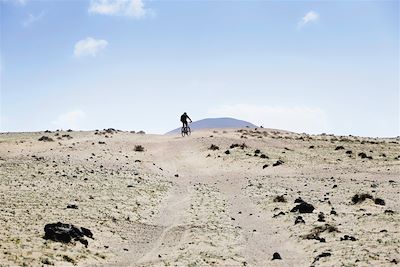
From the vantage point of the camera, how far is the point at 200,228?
23.1 metres

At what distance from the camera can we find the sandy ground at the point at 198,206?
1792cm

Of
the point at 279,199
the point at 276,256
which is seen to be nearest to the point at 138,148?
the point at 279,199

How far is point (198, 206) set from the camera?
29078 millimetres

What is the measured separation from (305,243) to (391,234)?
3.75 meters

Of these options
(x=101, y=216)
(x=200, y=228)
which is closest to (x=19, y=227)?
(x=101, y=216)

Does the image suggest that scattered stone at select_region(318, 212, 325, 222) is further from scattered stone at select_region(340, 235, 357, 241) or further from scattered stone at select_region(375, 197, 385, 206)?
scattered stone at select_region(375, 197, 385, 206)

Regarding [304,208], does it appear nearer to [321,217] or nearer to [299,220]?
[321,217]

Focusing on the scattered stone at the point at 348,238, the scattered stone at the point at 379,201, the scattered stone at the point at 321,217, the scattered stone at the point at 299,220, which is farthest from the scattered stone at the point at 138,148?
the scattered stone at the point at 348,238

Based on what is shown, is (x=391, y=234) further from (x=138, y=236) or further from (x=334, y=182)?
(x=334, y=182)

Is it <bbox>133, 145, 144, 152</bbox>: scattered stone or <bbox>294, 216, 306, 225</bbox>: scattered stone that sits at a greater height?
<bbox>133, 145, 144, 152</bbox>: scattered stone

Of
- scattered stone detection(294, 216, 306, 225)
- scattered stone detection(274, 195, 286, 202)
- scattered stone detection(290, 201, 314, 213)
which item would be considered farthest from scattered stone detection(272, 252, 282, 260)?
scattered stone detection(274, 195, 286, 202)

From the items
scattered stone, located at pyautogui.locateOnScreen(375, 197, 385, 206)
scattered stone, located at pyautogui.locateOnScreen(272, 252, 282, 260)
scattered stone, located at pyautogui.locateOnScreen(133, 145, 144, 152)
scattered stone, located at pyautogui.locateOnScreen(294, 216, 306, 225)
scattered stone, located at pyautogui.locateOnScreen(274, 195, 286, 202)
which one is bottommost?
scattered stone, located at pyautogui.locateOnScreen(272, 252, 282, 260)

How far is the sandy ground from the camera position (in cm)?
1792

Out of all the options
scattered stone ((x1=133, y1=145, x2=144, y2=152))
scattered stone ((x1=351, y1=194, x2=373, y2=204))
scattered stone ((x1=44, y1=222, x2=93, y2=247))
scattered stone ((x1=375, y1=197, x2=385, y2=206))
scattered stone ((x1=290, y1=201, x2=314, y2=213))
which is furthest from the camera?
scattered stone ((x1=133, y1=145, x2=144, y2=152))
